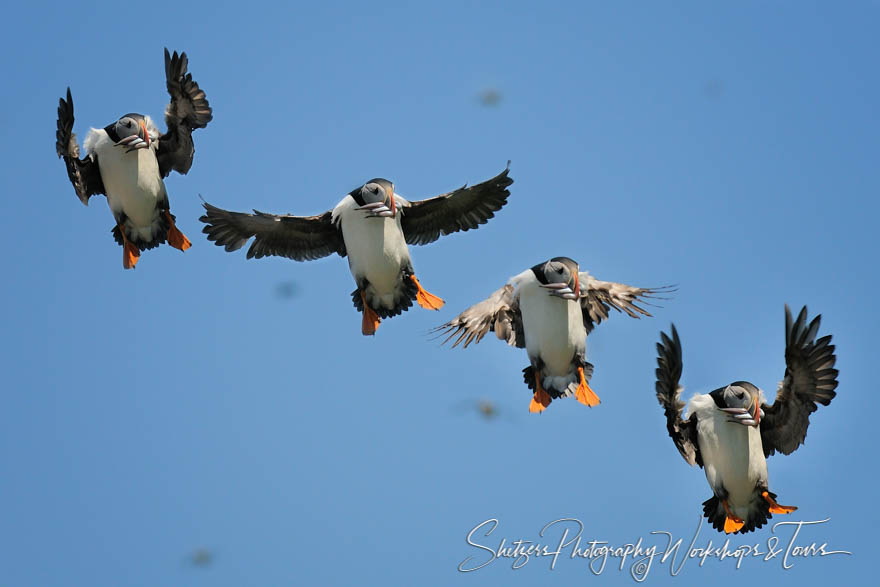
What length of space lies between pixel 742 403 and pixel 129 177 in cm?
857

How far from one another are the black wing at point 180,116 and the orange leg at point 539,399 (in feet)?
18.8

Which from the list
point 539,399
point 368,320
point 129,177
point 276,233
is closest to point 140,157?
point 129,177

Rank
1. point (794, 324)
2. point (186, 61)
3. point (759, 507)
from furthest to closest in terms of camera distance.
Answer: point (186, 61) < point (759, 507) < point (794, 324)

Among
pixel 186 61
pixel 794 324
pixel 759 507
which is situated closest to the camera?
pixel 794 324

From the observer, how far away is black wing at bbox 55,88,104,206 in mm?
18266

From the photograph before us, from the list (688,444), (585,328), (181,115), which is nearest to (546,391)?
(585,328)

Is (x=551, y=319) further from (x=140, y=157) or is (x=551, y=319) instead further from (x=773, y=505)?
(x=140, y=157)

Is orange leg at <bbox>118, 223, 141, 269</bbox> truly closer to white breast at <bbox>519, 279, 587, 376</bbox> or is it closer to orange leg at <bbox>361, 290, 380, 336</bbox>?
orange leg at <bbox>361, 290, 380, 336</bbox>

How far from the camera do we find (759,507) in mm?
16609

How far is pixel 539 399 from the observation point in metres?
17.5

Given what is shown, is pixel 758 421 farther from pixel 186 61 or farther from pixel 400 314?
pixel 186 61

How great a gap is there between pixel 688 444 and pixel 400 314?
4.32m

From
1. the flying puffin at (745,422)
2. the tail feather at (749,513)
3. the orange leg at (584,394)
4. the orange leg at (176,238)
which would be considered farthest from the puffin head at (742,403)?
the orange leg at (176,238)

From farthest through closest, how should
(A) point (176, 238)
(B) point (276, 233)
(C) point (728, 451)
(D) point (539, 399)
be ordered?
(A) point (176, 238) → (B) point (276, 233) → (D) point (539, 399) → (C) point (728, 451)
